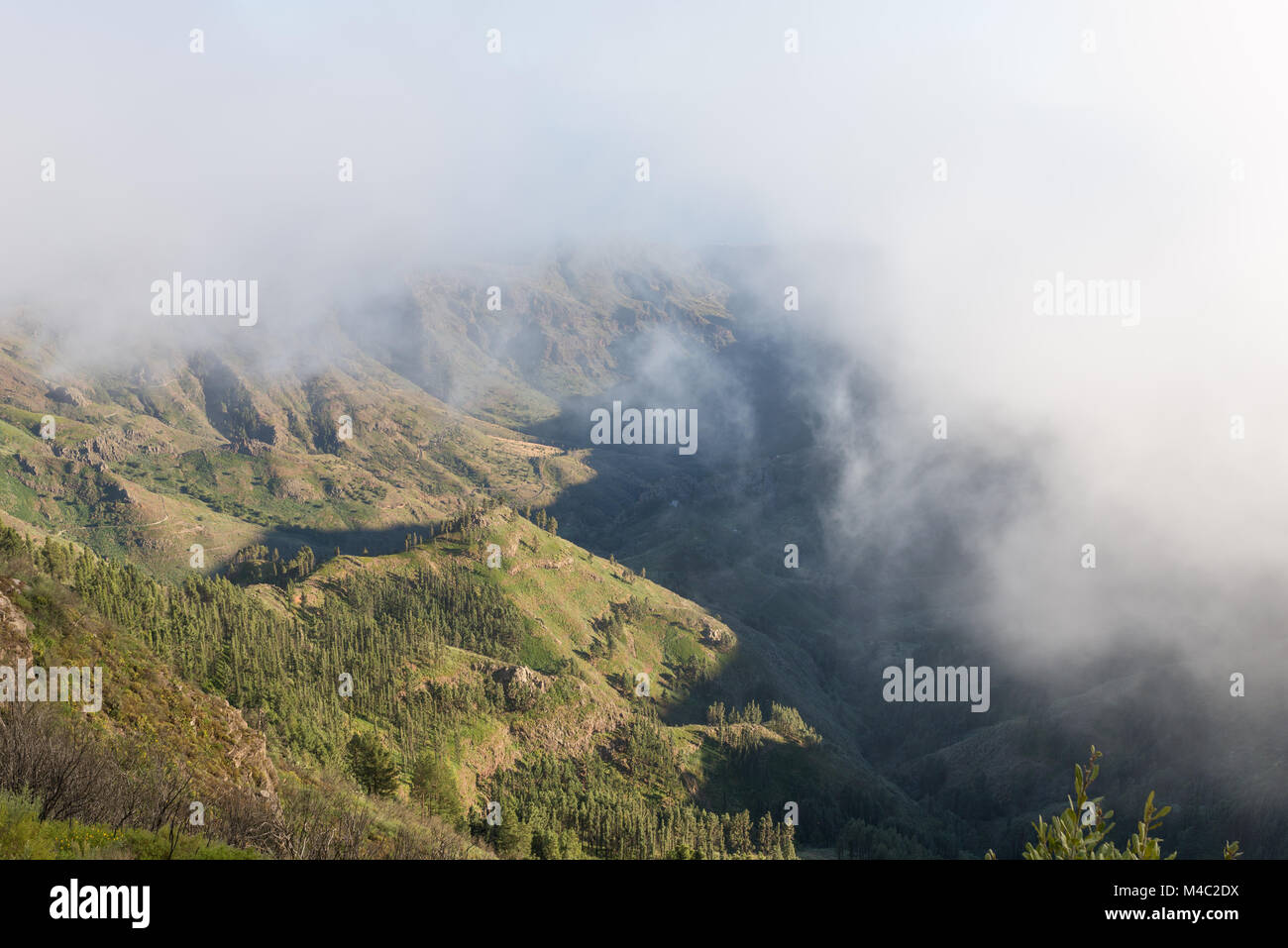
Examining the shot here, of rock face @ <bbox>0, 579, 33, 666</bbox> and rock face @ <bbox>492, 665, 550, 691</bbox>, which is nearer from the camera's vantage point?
rock face @ <bbox>0, 579, 33, 666</bbox>

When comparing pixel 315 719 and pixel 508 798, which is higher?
pixel 315 719

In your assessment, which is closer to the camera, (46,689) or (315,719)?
(46,689)

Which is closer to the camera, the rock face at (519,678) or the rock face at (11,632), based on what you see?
the rock face at (11,632)

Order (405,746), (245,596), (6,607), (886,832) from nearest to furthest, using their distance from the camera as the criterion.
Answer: (6,607)
(405,746)
(245,596)
(886,832)

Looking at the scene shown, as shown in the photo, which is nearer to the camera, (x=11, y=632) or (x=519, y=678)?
(x=11, y=632)

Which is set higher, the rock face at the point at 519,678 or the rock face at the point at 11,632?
the rock face at the point at 11,632

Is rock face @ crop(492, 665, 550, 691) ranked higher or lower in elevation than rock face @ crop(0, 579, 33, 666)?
lower

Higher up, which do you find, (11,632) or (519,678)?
(11,632)
